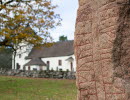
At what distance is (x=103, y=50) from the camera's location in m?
5.24

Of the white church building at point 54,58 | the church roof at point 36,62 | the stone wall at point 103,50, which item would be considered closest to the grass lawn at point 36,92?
the stone wall at point 103,50

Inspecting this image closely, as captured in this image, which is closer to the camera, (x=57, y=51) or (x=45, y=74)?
(x=45, y=74)

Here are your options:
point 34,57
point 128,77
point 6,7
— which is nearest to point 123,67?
point 128,77

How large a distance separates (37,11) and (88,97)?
15159 millimetres

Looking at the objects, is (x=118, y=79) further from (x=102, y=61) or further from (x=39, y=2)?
(x=39, y=2)

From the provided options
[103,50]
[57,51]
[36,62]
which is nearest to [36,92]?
[103,50]

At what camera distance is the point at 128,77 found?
499 cm

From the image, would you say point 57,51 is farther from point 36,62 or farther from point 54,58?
point 36,62

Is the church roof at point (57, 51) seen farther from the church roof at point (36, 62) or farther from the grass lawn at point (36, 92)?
the grass lawn at point (36, 92)

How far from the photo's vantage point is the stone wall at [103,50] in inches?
197

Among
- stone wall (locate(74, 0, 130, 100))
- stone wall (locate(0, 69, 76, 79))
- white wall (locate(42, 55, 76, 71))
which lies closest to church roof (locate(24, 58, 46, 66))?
white wall (locate(42, 55, 76, 71))

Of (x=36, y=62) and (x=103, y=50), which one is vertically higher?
(x=36, y=62)

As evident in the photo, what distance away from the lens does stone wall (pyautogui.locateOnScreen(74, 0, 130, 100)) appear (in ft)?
16.4

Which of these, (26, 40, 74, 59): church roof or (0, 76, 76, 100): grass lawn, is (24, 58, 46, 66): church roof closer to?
(26, 40, 74, 59): church roof
